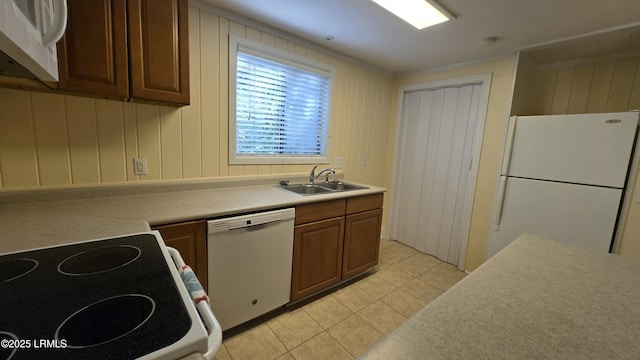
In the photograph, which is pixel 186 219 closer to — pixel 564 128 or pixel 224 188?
pixel 224 188

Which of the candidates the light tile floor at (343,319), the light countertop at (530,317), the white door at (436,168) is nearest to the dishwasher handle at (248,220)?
the light tile floor at (343,319)

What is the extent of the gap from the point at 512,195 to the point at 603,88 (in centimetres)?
124

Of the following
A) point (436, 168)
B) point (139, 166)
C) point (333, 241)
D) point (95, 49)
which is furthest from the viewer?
point (436, 168)

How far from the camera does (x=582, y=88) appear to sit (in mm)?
2352

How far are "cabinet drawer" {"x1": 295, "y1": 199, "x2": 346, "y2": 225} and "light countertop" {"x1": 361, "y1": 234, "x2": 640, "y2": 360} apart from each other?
1.23 metres

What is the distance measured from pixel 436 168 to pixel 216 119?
247 centimetres

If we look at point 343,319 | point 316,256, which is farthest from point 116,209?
point 343,319

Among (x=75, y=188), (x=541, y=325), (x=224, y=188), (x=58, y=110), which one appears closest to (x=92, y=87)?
(x=58, y=110)

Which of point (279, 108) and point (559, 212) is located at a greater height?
point (279, 108)

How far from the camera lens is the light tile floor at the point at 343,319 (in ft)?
5.45

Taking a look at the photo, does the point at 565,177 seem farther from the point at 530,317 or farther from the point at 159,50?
the point at 159,50

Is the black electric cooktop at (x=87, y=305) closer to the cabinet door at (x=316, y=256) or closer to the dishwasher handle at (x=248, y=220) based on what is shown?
the dishwasher handle at (x=248, y=220)

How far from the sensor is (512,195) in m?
2.23

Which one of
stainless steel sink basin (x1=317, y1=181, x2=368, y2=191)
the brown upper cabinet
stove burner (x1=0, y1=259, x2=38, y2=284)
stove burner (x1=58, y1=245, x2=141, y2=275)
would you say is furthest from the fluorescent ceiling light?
stove burner (x1=0, y1=259, x2=38, y2=284)
